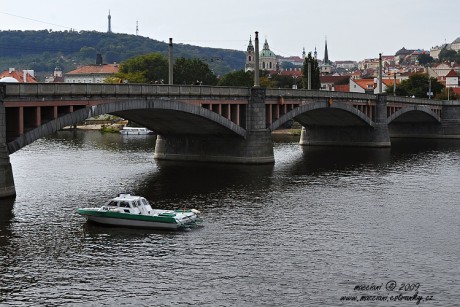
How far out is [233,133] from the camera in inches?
3196

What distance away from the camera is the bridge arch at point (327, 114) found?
90.5 meters

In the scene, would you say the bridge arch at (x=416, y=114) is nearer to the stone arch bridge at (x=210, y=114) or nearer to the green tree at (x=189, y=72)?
the stone arch bridge at (x=210, y=114)

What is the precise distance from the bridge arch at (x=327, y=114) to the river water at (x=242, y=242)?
1474 centimetres

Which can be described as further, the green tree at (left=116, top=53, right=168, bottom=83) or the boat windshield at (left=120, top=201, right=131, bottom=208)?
the green tree at (left=116, top=53, right=168, bottom=83)

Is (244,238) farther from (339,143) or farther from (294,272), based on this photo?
(339,143)

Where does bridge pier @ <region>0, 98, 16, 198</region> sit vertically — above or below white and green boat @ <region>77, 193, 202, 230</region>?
above

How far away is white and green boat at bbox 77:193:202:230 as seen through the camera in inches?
1813

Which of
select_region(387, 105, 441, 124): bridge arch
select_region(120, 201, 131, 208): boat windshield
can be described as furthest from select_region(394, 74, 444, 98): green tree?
select_region(120, 201, 131, 208): boat windshield

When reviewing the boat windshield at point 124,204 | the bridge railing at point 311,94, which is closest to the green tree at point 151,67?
the bridge railing at point 311,94

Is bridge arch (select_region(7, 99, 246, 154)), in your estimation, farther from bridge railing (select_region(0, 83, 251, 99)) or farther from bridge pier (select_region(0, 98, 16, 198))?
bridge railing (select_region(0, 83, 251, 99))

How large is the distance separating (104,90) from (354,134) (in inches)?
2494

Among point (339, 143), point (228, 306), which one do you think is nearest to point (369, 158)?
point (339, 143)

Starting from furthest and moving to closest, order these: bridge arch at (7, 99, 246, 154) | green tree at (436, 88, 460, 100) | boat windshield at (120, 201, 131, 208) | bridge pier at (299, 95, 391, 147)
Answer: green tree at (436, 88, 460, 100) → bridge pier at (299, 95, 391, 147) → bridge arch at (7, 99, 246, 154) → boat windshield at (120, 201, 131, 208)

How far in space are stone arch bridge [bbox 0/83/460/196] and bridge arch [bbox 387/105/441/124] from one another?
0.19m
